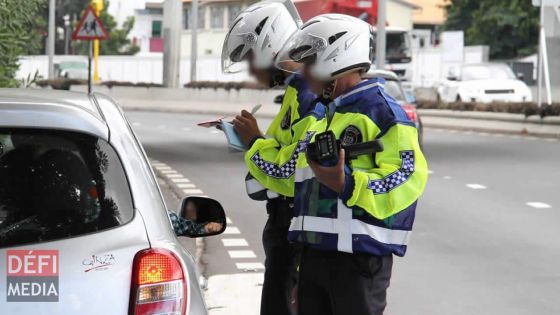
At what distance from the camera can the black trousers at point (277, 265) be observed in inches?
233

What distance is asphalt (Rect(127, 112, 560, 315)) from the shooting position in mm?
9438

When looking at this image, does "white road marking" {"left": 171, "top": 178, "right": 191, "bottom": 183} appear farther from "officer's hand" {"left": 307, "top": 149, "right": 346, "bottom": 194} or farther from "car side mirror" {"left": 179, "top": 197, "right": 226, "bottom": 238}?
"officer's hand" {"left": 307, "top": 149, "right": 346, "bottom": 194}

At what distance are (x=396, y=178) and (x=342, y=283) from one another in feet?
1.34

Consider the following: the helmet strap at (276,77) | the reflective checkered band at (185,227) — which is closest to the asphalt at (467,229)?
the helmet strap at (276,77)

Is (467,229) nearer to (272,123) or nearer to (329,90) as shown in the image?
(272,123)

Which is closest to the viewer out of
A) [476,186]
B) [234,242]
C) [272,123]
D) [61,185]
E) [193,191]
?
[61,185]

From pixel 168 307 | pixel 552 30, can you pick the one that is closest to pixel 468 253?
pixel 168 307

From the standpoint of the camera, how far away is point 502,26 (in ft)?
265

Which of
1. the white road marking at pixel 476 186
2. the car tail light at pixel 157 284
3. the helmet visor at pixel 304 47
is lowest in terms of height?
the white road marking at pixel 476 186

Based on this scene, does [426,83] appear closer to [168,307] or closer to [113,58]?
[113,58]

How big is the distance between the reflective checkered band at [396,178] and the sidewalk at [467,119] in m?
22.3

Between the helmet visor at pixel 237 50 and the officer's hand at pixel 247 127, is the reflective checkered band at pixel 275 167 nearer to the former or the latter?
the officer's hand at pixel 247 127

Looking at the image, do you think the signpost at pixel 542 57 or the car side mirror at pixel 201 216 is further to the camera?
the signpost at pixel 542 57

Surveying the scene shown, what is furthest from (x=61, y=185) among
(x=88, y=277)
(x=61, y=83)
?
(x=61, y=83)
